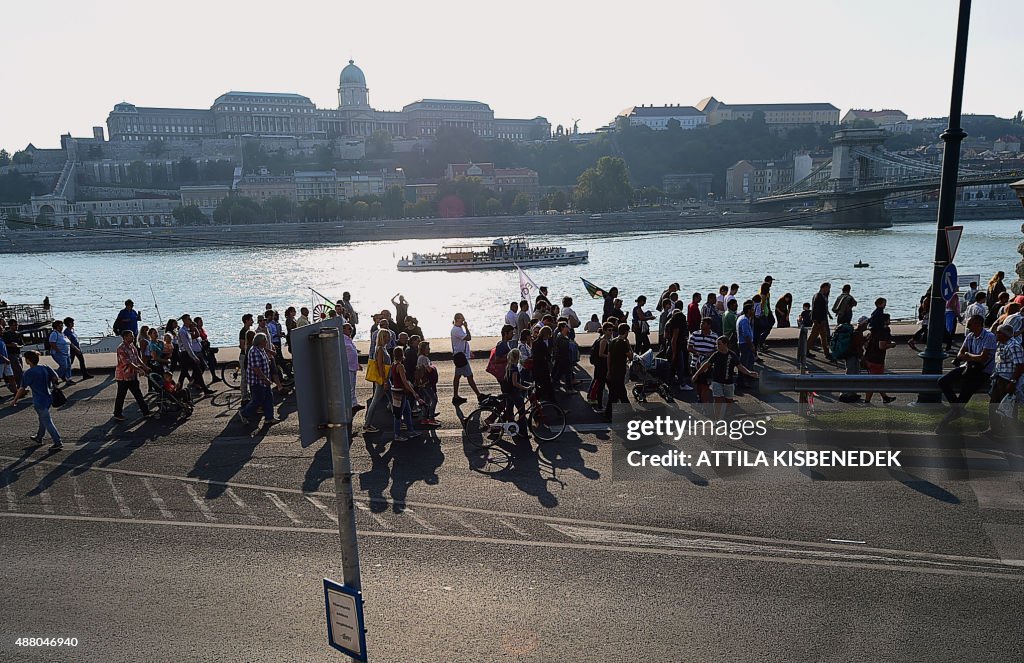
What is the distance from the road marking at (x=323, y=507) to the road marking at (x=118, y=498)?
2.00 m

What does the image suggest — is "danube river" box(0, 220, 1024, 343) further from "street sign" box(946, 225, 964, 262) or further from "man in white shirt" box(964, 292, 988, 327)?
"street sign" box(946, 225, 964, 262)

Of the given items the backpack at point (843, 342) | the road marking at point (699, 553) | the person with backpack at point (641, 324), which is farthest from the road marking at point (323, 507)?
the person with backpack at point (641, 324)

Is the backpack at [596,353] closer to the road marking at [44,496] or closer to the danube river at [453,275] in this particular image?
the road marking at [44,496]

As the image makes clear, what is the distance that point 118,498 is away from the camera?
9.09 metres

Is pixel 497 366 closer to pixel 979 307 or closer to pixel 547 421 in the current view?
pixel 547 421

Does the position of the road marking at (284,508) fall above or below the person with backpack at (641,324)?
below

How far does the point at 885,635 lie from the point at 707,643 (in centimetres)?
136

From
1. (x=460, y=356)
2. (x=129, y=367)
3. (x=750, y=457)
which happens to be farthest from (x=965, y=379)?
(x=129, y=367)

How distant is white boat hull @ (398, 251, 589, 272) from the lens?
73.4 metres

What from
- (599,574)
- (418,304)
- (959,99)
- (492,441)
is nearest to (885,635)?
(599,574)

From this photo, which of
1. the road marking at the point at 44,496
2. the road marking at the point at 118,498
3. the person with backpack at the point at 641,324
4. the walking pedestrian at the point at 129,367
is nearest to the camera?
the road marking at the point at 118,498

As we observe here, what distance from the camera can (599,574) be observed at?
6.86 meters

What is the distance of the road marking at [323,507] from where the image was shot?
8.27 m

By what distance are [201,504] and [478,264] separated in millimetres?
65112
